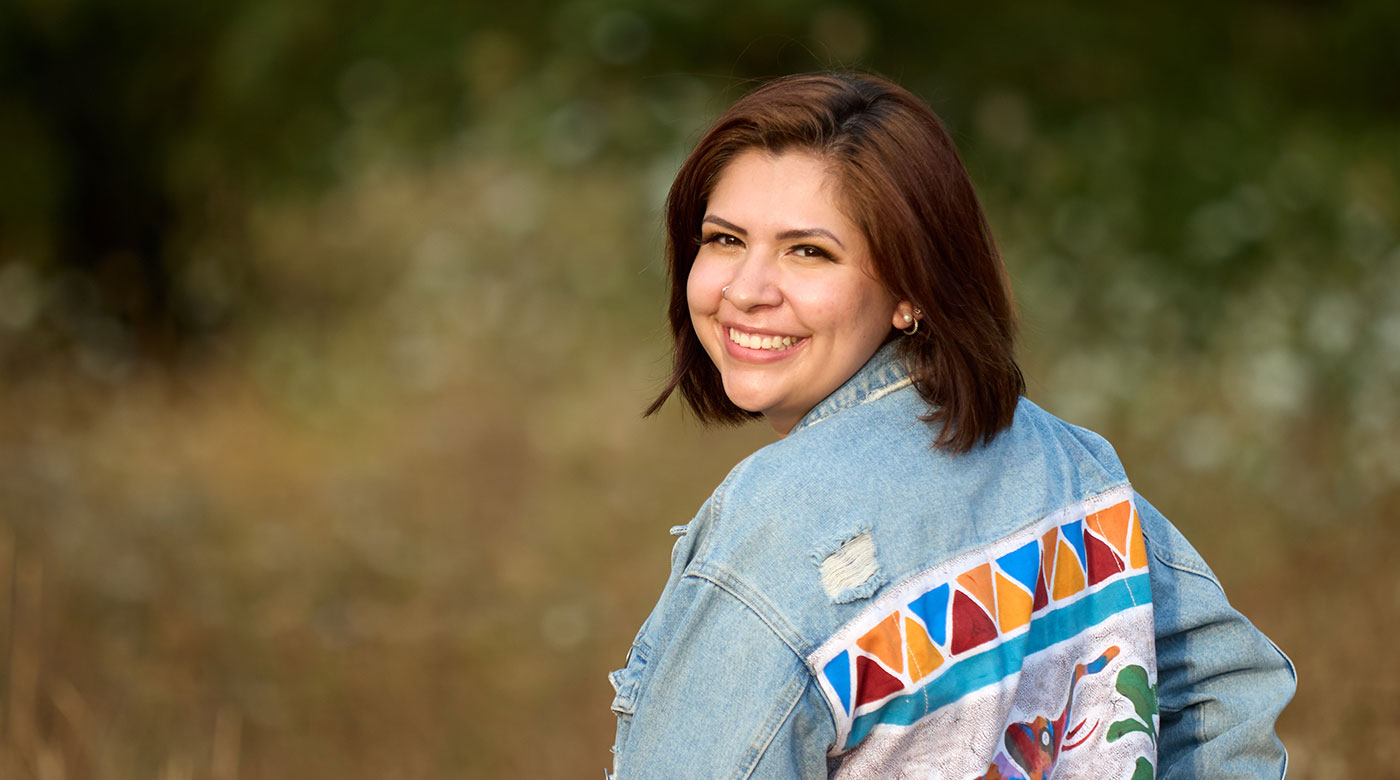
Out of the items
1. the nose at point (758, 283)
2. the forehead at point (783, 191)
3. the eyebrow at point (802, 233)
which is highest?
the forehead at point (783, 191)

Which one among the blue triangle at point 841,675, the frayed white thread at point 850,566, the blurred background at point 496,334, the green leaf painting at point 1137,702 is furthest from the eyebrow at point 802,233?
the blurred background at point 496,334

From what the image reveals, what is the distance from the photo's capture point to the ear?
1.73 metres

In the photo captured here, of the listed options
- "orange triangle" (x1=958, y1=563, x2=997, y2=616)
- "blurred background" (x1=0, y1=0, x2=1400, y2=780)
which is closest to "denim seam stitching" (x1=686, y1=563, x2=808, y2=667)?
"orange triangle" (x1=958, y1=563, x2=997, y2=616)

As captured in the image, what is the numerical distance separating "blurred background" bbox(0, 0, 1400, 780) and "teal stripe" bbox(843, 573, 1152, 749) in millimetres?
2150

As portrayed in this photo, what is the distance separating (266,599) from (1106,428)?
3.69 meters

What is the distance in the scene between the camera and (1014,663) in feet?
5.08

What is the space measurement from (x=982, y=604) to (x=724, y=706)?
354mm

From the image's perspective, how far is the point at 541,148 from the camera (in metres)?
7.84

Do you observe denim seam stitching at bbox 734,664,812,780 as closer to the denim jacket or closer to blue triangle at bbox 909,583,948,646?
the denim jacket

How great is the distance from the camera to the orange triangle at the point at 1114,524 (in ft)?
5.60

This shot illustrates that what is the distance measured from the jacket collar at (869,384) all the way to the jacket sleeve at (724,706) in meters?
0.37

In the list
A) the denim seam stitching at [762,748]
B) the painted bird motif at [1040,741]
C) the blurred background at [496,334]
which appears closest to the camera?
the denim seam stitching at [762,748]

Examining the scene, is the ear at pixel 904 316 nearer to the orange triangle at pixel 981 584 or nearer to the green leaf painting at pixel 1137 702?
the orange triangle at pixel 981 584

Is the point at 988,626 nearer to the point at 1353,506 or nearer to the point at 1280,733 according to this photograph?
the point at 1280,733
